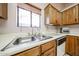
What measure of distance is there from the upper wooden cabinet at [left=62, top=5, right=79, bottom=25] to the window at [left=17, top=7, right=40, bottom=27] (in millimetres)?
289

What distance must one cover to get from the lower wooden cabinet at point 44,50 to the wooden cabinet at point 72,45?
143mm

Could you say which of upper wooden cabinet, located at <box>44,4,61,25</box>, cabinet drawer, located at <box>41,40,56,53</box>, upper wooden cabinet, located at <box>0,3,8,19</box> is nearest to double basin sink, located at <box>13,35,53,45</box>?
cabinet drawer, located at <box>41,40,56,53</box>

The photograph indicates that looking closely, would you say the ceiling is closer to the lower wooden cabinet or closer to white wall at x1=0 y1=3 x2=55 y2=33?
white wall at x1=0 y1=3 x2=55 y2=33

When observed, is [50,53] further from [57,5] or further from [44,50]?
[57,5]

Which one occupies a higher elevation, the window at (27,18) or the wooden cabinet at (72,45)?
the window at (27,18)

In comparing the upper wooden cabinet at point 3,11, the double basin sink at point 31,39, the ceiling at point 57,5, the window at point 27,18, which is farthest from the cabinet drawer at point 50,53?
the upper wooden cabinet at point 3,11

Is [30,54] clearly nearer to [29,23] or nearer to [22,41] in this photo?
[22,41]

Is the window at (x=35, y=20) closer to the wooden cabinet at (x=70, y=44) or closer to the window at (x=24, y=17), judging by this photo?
the window at (x=24, y=17)

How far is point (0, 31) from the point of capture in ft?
3.80

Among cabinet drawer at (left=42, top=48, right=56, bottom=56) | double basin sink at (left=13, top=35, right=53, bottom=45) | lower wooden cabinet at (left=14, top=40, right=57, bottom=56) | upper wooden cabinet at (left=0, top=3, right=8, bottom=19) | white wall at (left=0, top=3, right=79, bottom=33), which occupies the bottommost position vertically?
cabinet drawer at (left=42, top=48, right=56, bottom=56)

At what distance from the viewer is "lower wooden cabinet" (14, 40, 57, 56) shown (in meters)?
0.90

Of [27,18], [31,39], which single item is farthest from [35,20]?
[31,39]

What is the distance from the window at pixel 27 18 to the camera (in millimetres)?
1032

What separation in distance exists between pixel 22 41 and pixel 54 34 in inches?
13.6
